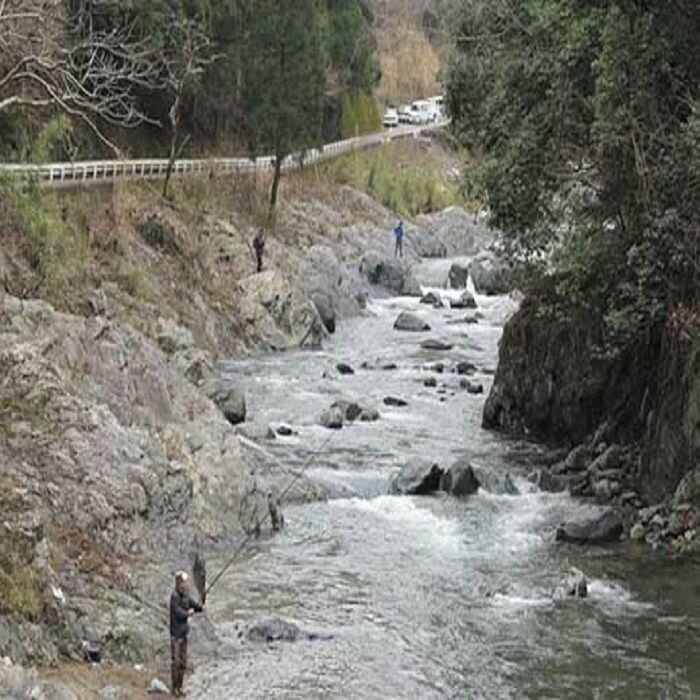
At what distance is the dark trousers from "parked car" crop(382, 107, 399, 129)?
78.1m

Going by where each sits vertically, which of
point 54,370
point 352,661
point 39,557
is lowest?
point 352,661

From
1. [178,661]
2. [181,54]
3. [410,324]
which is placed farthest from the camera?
[410,324]

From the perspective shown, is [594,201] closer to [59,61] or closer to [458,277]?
[59,61]

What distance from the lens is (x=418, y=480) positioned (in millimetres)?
24031

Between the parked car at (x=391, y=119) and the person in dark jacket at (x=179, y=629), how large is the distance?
255ft

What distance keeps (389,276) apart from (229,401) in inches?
933

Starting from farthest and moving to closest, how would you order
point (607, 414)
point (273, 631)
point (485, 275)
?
point (485, 275) → point (607, 414) → point (273, 631)

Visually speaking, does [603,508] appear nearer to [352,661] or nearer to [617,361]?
[617,361]

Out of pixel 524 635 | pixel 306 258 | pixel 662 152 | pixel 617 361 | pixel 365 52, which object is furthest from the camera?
pixel 365 52

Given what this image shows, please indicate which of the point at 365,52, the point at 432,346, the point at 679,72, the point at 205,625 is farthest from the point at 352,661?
the point at 365,52

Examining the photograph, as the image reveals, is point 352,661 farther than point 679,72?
No

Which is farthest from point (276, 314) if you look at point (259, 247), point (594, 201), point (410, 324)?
point (594, 201)

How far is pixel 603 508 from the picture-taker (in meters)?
22.7

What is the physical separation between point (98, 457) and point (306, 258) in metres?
28.3
